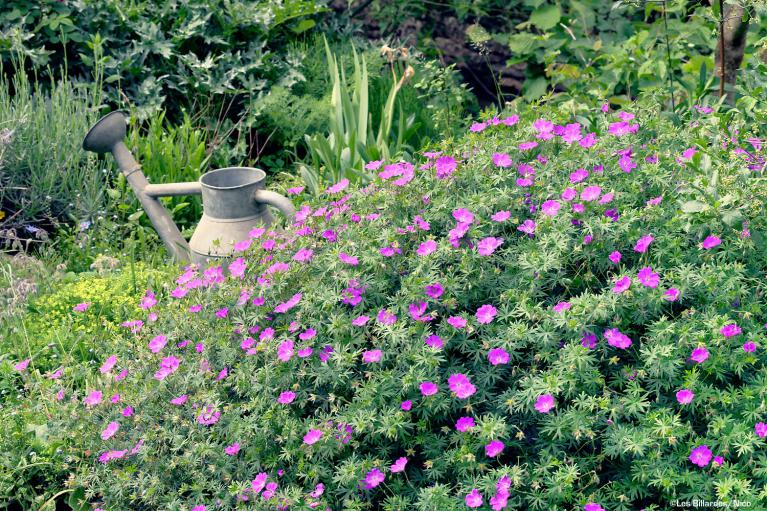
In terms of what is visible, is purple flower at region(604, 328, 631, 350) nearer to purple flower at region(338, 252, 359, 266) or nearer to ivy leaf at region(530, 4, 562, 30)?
purple flower at region(338, 252, 359, 266)

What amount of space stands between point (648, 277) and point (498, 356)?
1.25ft

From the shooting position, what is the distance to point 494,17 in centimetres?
534

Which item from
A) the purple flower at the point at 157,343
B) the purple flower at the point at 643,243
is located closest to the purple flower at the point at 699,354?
the purple flower at the point at 643,243

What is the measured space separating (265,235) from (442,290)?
64 cm

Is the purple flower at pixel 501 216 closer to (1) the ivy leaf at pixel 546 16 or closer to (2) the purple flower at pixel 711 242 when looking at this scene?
(2) the purple flower at pixel 711 242

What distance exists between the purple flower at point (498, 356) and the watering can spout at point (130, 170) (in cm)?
161

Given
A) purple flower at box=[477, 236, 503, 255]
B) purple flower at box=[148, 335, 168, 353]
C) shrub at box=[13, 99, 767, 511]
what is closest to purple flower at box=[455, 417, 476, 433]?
shrub at box=[13, 99, 767, 511]

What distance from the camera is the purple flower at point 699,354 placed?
67.4 inches

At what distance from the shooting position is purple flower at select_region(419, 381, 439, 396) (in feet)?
5.74

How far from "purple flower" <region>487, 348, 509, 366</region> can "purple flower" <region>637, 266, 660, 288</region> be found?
343 mm

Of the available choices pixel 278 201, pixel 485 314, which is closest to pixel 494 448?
pixel 485 314

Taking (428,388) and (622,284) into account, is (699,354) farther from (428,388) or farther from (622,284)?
(428,388)

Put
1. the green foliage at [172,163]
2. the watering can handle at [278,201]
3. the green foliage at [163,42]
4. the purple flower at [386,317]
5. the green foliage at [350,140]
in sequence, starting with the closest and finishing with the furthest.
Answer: the purple flower at [386,317]
the watering can handle at [278,201]
the green foliage at [350,140]
the green foliage at [172,163]
the green foliage at [163,42]

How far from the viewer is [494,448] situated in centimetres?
171
